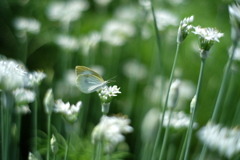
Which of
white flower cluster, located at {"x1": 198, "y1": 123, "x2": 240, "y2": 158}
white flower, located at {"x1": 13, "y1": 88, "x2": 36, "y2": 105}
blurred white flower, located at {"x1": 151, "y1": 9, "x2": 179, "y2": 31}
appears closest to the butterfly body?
white flower, located at {"x1": 13, "y1": 88, "x2": 36, "y2": 105}

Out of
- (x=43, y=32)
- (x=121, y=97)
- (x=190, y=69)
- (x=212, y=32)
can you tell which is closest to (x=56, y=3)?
(x=43, y=32)

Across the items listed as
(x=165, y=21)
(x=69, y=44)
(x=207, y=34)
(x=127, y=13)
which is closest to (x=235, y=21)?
(x=207, y=34)

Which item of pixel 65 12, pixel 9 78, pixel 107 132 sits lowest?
pixel 107 132

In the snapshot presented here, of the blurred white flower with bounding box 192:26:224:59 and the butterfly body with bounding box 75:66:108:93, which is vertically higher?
the blurred white flower with bounding box 192:26:224:59

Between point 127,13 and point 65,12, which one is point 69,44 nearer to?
point 65,12

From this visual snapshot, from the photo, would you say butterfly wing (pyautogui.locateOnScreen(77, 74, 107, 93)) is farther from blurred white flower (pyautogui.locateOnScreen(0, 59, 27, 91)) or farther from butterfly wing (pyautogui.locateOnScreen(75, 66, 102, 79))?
blurred white flower (pyautogui.locateOnScreen(0, 59, 27, 91))

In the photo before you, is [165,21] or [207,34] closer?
[207,34]

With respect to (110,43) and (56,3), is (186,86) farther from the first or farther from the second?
(56,3)

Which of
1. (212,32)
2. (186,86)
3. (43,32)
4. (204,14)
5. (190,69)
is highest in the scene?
(204,14)

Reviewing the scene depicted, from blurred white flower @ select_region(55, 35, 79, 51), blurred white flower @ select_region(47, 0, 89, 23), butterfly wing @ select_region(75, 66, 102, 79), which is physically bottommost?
butterfly wing @ select_region(75, 66, 102, 79)
